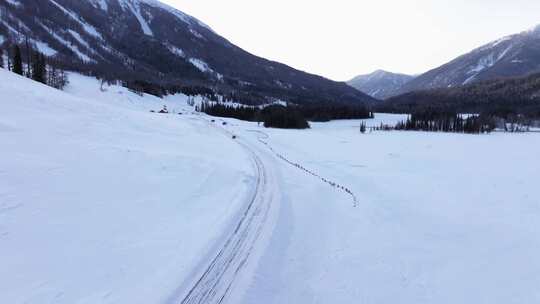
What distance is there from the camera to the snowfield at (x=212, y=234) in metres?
6.91

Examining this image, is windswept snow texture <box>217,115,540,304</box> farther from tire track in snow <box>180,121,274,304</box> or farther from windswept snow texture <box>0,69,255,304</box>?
windswept snow texture <box>0,69,255,304</box>

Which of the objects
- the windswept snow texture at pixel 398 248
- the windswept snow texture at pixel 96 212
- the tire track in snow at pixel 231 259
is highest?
the windswept snow texture at pixel 96 212

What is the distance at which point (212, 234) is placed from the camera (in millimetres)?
9602

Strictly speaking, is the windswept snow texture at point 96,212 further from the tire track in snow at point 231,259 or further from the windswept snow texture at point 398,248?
the windswept snow texture at point 398,248

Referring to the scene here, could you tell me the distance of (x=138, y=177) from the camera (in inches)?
511

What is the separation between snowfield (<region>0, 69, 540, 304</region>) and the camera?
691 cm

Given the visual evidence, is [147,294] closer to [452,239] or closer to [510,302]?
[510,302]

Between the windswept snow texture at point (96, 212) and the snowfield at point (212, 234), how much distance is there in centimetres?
4

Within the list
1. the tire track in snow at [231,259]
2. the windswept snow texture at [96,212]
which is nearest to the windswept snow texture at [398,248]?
the tire track in snow at [231,259]

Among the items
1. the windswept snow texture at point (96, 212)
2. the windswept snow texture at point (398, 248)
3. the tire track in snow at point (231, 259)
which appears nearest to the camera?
the windswept snow texture at point (96, 212)

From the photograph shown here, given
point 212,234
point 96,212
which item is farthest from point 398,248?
point 96,212

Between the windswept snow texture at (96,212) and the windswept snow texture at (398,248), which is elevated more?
the windswept snow texture at (96,212)

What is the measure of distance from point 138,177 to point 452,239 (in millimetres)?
12209

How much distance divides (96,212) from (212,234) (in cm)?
338
